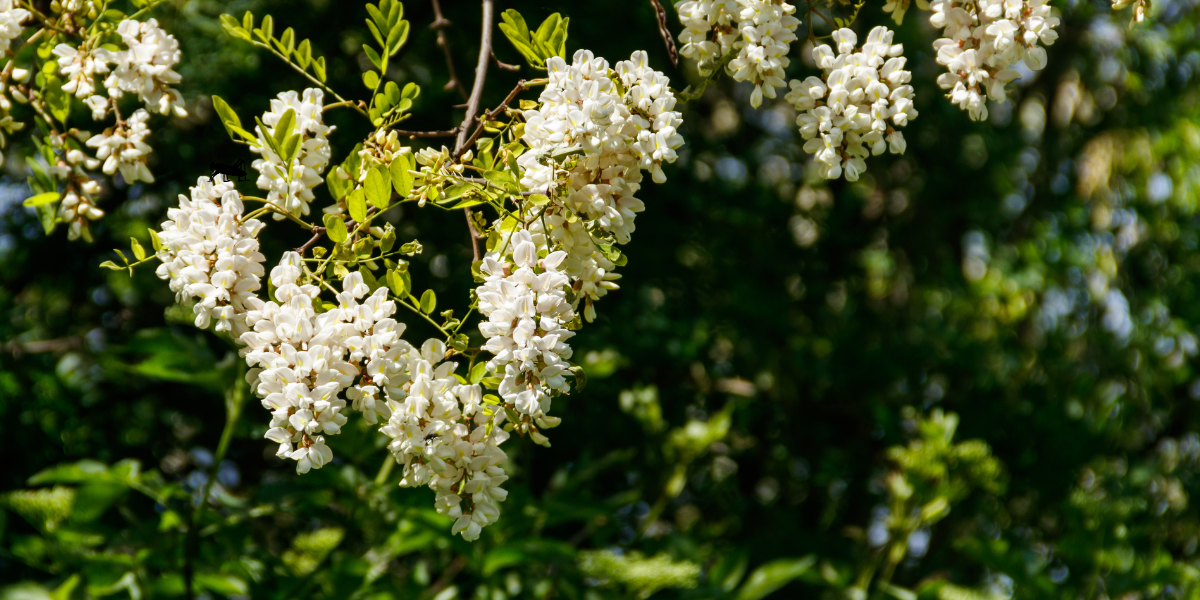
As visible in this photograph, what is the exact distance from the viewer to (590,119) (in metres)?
0.83

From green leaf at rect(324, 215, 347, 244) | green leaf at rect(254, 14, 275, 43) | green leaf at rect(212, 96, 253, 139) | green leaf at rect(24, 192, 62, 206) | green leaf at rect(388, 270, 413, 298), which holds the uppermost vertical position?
green leaf at rect(254, 14, 275, 43)

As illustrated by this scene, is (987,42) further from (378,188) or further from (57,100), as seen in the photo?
(57,100)

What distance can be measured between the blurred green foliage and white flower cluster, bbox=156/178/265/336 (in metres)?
0.55

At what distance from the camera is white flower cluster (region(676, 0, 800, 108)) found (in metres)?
0.96

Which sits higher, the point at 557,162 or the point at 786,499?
the point at 557,162

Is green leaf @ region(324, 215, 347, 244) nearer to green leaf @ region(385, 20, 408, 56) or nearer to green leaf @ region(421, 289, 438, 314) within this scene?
green leaf @ region(421, 289, 438, 314)

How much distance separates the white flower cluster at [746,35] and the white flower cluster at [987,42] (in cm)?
17

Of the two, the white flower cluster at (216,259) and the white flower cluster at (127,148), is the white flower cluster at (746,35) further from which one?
the white flower cluster at (127,148)

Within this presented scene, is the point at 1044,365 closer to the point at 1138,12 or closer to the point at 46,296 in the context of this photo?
the point at 1138,12

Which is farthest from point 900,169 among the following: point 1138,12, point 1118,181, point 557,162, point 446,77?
point 557,162

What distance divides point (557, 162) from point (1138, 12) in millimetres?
674

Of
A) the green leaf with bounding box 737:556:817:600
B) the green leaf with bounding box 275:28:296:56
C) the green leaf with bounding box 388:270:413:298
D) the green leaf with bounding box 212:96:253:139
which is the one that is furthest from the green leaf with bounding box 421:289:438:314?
the green leaf with bounding box 737:556:817:600

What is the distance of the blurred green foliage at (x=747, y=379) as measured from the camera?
157 centimetres

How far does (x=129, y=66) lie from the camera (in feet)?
3.54
